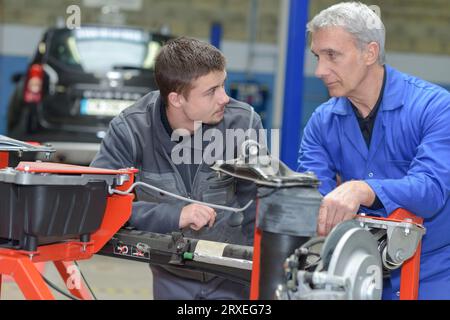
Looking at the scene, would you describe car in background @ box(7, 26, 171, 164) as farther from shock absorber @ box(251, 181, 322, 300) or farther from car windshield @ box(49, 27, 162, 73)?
shock absorber @ box(251, 181, 322, 300)

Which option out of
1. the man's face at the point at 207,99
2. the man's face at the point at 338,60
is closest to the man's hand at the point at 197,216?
the man's face at the point at 207,99

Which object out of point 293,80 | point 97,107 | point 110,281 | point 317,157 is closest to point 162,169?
point 317,157

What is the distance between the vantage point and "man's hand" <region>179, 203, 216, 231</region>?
231 cm

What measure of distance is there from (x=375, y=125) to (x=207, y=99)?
534mm

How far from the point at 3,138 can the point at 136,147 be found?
42 cm

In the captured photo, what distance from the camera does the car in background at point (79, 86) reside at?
5.85 m

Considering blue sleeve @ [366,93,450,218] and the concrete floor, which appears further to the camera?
the concrete floor

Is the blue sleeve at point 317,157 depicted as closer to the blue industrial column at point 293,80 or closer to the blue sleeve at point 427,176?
the blue sleeve at point 427,176

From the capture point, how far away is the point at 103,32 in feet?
20.2

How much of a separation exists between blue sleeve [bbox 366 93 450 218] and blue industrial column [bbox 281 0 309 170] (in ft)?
6.67

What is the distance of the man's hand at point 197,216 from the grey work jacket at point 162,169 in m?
0.17

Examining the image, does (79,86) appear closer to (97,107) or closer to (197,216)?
(97,107)

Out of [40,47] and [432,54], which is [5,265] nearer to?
[40,47]

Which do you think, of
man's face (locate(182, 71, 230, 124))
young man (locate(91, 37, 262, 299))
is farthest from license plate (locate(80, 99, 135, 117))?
man's face (locate(182, 71, 230, 124))
